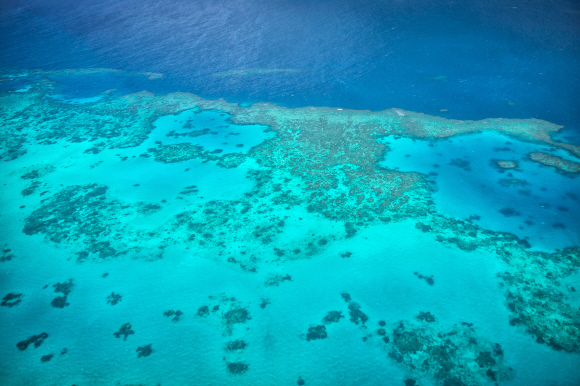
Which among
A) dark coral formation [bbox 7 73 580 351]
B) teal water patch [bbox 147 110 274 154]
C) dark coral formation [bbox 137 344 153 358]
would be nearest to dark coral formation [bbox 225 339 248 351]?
dark coral formation [bbox 7 73 580 351]

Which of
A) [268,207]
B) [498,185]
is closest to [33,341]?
[268,207]

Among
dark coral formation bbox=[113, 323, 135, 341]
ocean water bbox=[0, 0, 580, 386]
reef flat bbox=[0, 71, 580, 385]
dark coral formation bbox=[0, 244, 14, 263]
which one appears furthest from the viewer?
dark coral formation bbox=[0, 244, 14, 263]

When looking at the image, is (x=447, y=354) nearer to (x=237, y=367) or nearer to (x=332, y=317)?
(x=332, y=317)

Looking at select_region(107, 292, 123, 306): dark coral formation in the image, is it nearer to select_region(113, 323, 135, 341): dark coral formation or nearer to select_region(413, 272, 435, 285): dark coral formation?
select_region(113, 323, 135, 341): dark coral formation

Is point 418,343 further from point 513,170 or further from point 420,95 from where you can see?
point 420,95

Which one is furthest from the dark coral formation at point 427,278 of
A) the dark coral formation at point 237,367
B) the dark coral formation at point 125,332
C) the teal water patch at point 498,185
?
the dark coral formation at point 125,332

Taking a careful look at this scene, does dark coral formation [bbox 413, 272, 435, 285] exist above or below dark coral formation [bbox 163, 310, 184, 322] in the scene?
below
